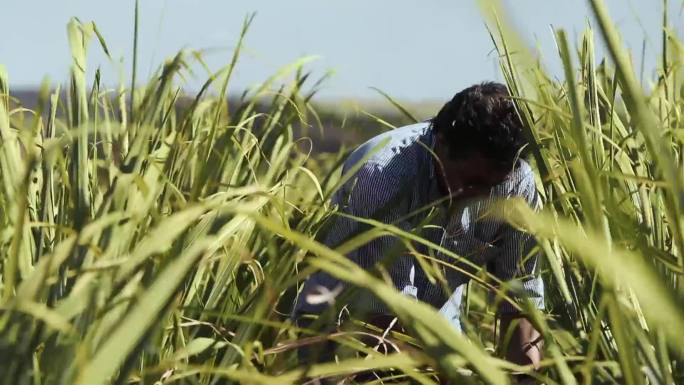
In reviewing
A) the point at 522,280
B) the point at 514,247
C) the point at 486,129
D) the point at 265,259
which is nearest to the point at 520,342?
the point at 522,280

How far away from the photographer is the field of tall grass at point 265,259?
0.69m

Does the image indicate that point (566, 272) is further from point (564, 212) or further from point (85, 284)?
point (85, 284)

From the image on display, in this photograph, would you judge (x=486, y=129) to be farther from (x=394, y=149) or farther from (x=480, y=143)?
(x=394, y=149)

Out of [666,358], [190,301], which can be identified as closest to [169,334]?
[190,301]

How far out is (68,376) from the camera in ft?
2.41

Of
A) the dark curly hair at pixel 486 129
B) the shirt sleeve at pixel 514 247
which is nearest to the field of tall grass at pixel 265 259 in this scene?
the dark curly hair at pixel 486 129

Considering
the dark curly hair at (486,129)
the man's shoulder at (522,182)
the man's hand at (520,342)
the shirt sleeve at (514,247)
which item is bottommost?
the man's hand at (520,342)

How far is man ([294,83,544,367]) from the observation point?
5.55ft

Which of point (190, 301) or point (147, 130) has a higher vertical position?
point (147, 130)

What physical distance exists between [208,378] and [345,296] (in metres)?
0.19

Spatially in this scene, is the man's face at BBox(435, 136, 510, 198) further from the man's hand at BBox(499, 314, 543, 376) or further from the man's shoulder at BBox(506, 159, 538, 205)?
the man's hand at BBox(499, 314, 543, 376)

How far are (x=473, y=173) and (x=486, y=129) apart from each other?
0.07 metres

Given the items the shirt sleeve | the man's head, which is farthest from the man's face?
the shirt sleeve

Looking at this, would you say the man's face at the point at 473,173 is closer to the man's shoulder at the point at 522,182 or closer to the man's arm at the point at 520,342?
the man's shoulder at the point at 522,182
